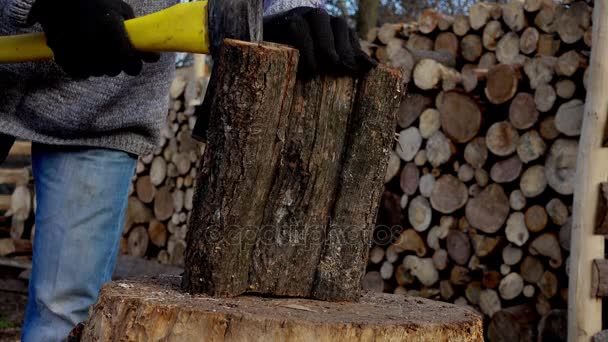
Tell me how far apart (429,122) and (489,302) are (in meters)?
0.97

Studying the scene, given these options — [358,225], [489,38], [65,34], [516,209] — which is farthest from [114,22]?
[489,38]

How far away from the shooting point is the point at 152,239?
6.28 metres

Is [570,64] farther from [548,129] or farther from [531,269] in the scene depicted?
[531,269]

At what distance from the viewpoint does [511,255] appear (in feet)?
13.4

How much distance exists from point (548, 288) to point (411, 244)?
81cm

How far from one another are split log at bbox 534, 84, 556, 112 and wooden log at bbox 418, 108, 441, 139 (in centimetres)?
56

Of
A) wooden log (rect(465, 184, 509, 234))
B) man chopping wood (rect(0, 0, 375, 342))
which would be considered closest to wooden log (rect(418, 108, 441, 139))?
wooden log (rect(465, 184, 509, 234))

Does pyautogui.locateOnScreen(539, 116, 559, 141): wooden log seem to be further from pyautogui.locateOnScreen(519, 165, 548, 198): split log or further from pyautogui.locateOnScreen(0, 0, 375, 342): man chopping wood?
pyautogui.locateOnScreen(0, 0, 375, 342): man chopping wood

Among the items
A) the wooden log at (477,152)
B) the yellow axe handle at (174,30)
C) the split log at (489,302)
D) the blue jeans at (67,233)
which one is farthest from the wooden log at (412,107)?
the yellow axe handle at (174,30)

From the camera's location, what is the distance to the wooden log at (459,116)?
415cm

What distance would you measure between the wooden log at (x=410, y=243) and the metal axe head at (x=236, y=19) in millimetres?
2803

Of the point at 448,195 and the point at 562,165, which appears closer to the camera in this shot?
the point at 562,165

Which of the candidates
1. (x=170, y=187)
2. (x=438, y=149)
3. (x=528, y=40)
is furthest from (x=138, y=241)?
(x=528, y=40)

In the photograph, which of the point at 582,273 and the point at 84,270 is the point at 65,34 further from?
the point at 582,273
